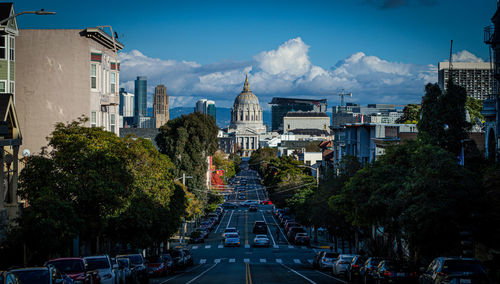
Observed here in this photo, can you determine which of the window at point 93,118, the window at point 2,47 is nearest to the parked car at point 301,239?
the window at point 93,118

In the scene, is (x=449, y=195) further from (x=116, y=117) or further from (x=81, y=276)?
(x=116, y=117)

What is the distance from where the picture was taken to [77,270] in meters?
22.2

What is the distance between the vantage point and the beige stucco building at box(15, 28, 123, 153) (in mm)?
51750

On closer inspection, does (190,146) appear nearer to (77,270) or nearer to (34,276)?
(77,270)

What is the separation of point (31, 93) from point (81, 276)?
33.1 m

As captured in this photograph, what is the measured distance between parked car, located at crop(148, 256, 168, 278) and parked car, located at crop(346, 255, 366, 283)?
10.4 meters

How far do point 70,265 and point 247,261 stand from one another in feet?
108

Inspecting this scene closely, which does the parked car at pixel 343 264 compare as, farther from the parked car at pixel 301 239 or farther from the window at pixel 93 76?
the parked car at pixel 301 239

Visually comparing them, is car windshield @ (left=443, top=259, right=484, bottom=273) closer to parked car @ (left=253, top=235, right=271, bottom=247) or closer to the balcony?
the balcony

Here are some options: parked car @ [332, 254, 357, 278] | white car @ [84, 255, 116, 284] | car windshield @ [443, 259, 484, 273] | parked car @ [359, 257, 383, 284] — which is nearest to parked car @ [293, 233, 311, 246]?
parked car @ [332, 254, 357, 278]

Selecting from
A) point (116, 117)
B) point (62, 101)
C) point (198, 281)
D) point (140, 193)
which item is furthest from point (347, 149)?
point (198, 281)

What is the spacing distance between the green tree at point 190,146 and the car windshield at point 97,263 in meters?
59.5

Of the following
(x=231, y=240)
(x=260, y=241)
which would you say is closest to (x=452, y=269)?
(x=260, y=241)

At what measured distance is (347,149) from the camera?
3066 inches
